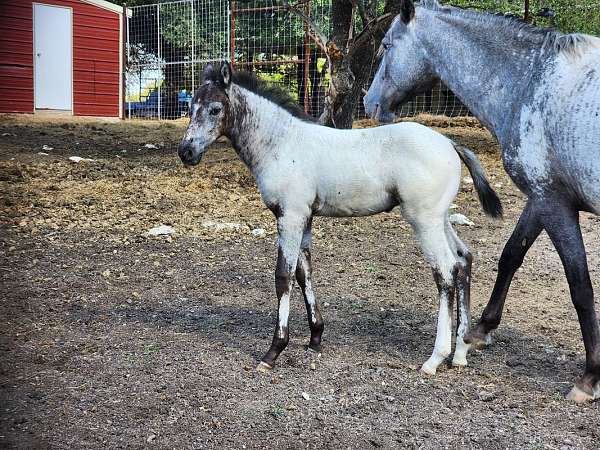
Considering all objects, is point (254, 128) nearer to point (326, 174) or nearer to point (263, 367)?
point (326, 174)

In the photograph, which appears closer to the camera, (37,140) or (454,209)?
(454,209)

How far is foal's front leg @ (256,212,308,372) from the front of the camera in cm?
439

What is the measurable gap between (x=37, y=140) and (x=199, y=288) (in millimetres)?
7951

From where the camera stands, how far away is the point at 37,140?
1259cm

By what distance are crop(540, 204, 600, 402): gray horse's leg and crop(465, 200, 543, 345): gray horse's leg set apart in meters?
0.45

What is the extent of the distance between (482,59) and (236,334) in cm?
259

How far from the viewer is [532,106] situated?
13.1ft

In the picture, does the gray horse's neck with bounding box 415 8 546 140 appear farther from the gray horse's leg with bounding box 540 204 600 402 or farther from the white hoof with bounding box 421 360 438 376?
the white hoof with bounding box 421 360 438 376

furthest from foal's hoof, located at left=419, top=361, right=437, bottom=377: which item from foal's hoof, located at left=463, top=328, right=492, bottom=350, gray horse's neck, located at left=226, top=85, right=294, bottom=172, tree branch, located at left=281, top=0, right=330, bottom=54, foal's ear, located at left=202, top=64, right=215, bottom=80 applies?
tree branch, located at left=281, top=0, right=330, bottom=54

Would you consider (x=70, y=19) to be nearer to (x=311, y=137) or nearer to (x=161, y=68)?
(x=161, y=68)

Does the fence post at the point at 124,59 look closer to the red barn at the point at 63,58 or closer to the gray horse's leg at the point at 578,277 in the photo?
the red barn at the point at 63,58

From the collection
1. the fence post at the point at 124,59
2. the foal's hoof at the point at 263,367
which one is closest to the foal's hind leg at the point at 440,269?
the foal's hoof at the point at 263,367

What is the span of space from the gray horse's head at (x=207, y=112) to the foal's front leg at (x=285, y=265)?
0.76 metres

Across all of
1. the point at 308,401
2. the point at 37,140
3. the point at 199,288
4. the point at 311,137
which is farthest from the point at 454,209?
the point at 37,140
